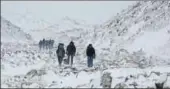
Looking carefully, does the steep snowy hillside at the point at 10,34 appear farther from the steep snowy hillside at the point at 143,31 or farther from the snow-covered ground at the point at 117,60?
the steep snowy hillside at the point at 143,31

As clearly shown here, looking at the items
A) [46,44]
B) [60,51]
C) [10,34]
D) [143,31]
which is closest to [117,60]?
[60,51]

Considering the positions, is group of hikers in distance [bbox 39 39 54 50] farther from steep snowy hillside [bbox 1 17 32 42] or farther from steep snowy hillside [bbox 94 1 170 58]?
steep snowy hillside [bbox 1 17 32 42]

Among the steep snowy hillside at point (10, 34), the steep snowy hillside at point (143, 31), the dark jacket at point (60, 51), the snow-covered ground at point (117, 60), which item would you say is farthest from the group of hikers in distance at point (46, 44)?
the steep snowy hillside at point (10, 34)

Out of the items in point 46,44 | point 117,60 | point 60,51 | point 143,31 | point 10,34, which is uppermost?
point 10,34

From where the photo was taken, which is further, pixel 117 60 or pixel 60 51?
pixel 117 60

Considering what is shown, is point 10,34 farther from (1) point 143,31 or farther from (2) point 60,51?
(2) point 60,51

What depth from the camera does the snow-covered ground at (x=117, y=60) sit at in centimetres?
2227

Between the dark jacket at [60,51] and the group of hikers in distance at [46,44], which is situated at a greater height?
the group of hikers in distance at [46,44]

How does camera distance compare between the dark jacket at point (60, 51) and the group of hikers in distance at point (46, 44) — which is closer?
the dark jacket at point (60, 51)

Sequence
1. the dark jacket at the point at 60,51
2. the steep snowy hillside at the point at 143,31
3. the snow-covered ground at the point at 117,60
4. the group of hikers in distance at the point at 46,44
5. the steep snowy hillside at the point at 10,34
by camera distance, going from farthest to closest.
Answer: the steep snowy hillside at the point at 10,34 < the group of hikers in distance at the point at 46,44 < the steep snowy hillside at the point at 143,31 < the dark jacket at the point at 60,51 < the snow-covered ground at the point at 117,60

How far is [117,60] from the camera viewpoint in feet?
122

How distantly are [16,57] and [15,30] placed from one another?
78508 millimetres

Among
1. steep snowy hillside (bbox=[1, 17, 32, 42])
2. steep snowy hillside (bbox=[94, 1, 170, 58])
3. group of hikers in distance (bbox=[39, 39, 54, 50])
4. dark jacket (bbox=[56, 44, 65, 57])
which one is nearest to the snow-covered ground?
steep snowy hillside (bbox=[94, 1, 170, 58])

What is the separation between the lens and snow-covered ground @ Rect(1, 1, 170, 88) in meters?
22.3
